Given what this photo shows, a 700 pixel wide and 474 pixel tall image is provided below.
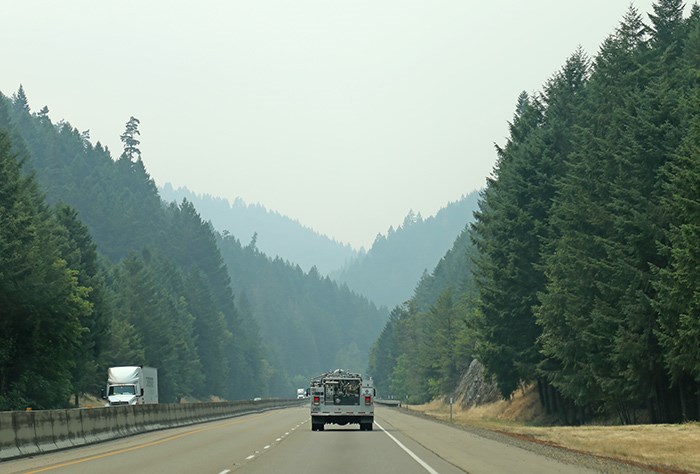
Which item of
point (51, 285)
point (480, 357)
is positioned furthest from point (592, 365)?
point (51, 285)

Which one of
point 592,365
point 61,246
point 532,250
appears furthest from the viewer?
point 61,246

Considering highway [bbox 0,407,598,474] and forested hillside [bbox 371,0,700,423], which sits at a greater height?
forested hillside [bbox 371,0,700,423]

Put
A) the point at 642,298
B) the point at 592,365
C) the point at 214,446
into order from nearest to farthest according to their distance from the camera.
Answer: the point at 214,446 → the point at 642,298 → the point at 592,365

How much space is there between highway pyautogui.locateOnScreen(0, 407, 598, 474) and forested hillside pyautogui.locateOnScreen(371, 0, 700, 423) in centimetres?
800

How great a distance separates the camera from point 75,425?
34844mm

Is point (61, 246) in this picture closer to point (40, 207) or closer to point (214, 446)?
point (40, 207)

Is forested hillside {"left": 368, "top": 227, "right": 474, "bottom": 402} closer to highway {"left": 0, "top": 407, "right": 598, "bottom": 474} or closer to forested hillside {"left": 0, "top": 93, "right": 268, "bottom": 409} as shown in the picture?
forested hillside {"left": 0, "top": 93, "right": 268, "bottom": 409}

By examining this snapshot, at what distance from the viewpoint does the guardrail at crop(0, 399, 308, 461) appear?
28141 millimetres

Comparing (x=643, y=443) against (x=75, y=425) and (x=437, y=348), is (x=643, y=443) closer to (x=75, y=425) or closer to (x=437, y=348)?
(x=75, y=425)

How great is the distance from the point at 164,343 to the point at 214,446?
89.5 meters

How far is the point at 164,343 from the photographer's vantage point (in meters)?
122

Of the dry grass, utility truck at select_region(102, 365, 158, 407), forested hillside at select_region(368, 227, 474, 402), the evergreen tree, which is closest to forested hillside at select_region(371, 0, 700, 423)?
the dry grass

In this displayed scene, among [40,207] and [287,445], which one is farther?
[40,207]

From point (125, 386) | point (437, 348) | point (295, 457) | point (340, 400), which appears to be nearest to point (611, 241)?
point (340, 400)
